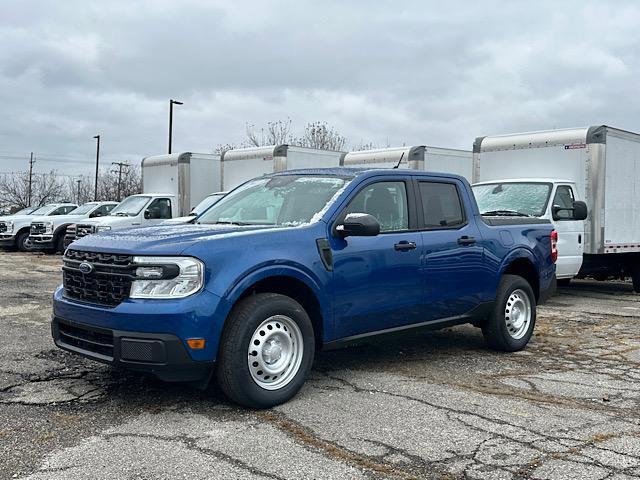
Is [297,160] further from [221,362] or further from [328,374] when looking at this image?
[221,362]

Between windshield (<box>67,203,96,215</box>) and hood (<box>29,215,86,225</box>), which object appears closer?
hood (<box>29,215,86,225</box>)

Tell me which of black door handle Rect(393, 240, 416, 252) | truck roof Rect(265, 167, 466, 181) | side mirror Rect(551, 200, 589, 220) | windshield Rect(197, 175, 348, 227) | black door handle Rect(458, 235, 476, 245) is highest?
truck roof Rect(265, 167, 466, 181)

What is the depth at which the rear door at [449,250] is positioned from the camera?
244 inches

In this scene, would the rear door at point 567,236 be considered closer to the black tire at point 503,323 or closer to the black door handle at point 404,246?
the black tire at point 503,323

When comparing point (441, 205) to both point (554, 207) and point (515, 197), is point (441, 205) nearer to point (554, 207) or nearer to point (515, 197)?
point (554, 207)

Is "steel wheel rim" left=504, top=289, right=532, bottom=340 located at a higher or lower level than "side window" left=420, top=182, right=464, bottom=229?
lower

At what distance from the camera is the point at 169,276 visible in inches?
182

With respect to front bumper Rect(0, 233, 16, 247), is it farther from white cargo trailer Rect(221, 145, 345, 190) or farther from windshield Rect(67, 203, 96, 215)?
white cargo trailer Rect(221, 145, 345, 190)

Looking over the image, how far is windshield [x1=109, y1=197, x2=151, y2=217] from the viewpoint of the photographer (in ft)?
61.6

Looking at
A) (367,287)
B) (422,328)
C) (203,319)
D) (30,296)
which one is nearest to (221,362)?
(203,319)

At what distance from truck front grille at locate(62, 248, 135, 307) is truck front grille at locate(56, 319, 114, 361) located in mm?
202

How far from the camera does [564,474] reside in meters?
3.83

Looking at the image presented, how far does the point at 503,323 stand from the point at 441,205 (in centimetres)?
143

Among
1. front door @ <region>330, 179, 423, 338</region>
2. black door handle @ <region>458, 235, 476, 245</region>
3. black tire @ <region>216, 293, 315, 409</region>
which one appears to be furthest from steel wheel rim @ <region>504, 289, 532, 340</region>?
black tire @ <region>216, 293, 315, 409</region>
